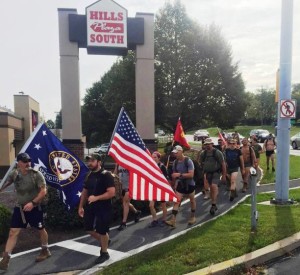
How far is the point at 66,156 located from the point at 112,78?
27.4m

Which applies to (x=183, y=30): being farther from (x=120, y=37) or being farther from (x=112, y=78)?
(x=120, y=37)

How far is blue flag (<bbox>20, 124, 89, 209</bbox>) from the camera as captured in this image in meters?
6.04

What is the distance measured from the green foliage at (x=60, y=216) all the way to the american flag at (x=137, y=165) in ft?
5.87

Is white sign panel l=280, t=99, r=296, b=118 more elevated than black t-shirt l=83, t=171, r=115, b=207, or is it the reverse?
white sign panel l=280, t=99, r=296, b=118

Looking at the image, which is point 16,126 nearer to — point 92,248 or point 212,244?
point 92,248

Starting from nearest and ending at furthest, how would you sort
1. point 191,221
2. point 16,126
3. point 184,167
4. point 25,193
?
point 25,193, point 184,167, point 191,221, point 16,126

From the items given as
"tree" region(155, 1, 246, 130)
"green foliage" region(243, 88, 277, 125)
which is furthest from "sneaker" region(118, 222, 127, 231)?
"green foliage" region(243, 88, 277, 125)

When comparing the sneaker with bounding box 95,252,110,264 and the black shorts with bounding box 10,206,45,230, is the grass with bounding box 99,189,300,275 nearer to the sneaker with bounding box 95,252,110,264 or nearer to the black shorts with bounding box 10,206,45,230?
the sneaker with bounding box 95,252,110,264

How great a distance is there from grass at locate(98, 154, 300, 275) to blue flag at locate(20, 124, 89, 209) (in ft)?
5.92

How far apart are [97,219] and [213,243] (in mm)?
1907

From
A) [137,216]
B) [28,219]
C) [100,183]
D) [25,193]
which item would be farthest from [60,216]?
[100,183]

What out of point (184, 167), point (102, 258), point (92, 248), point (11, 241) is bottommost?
point (92, 248)

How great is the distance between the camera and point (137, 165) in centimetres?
625

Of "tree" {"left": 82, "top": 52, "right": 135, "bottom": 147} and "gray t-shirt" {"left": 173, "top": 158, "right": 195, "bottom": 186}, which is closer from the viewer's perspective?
"gray t-shirt" {"left": 173, "top": 158, "right": 195, "bottom": 186}
